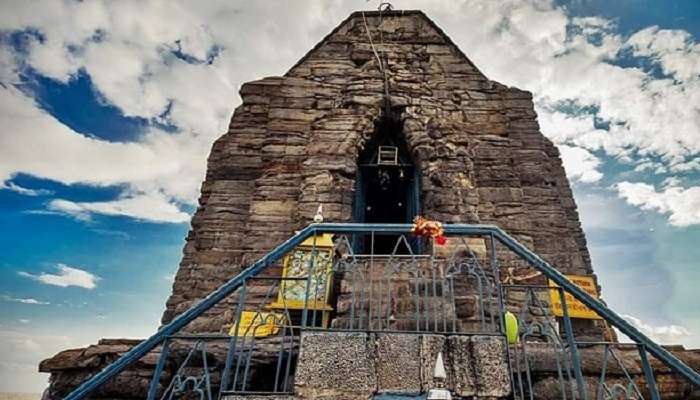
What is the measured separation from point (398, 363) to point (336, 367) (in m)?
0.41

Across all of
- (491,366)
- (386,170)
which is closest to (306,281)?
(491,366)

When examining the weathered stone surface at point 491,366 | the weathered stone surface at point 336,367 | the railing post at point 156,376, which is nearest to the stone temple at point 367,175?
the railing post at point 156,376

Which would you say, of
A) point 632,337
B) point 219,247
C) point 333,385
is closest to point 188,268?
point 219,247

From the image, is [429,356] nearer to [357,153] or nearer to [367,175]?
[357,153]

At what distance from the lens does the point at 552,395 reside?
3086 mm

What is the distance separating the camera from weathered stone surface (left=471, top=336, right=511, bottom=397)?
2670 millimetres

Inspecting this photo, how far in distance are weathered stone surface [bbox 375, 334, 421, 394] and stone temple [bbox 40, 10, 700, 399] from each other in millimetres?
981

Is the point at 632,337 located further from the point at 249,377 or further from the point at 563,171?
the point at 563,171

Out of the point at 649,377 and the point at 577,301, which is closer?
the point at 649,377

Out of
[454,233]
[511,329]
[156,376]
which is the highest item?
[454,233]

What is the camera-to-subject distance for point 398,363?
2.78 meters

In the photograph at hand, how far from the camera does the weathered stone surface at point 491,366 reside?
2670mm

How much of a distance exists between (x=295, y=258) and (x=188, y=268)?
6.48 ft

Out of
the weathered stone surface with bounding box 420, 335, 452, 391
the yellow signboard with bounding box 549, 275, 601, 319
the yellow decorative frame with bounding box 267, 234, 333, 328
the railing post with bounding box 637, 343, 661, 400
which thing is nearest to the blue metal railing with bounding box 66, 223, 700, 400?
the railing post with bounding box 637, 343, 661, 400
